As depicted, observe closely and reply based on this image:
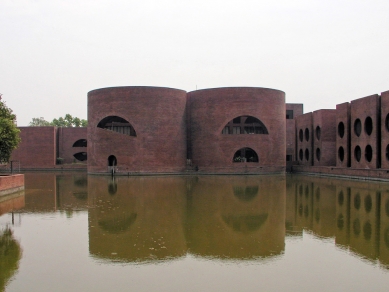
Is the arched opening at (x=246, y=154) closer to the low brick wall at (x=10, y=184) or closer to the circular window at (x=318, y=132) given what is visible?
the circular window at (x=318, y=132)

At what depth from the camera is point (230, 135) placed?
33156mm

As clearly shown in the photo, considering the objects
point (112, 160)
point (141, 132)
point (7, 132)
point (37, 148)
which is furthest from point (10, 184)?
point (37, 148)

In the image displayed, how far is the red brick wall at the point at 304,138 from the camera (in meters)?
37.7

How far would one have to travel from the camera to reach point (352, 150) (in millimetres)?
30078

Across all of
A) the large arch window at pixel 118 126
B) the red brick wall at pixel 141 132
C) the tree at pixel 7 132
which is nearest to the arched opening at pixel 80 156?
the large arch window at pixel 118 126

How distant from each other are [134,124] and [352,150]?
16.9 metres

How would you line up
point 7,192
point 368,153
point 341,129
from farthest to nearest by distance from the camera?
1. point 341,129
2. point 368,153
3. point 7,192

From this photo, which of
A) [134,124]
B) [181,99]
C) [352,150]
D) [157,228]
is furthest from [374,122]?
[157,228]

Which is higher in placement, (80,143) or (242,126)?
(242,126)

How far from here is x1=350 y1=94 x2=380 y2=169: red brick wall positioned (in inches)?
1055

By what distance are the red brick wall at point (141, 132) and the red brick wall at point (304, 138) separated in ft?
42.4

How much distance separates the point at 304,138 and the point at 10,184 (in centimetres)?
2928

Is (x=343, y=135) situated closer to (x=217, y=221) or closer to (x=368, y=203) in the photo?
(x=368, y=203)

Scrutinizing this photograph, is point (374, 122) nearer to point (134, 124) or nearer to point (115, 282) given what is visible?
point (134, 124)
